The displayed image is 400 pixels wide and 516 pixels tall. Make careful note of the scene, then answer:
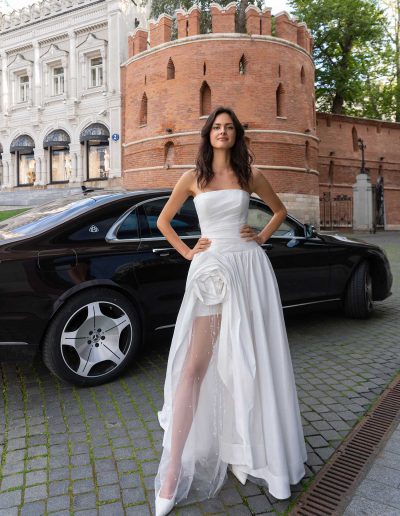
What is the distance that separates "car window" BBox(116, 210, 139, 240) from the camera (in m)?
4.15

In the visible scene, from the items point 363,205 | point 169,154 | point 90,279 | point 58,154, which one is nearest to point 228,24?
point 169,154

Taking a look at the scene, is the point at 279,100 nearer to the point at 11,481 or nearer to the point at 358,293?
the point at 358,293

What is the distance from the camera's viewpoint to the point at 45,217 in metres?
4.17

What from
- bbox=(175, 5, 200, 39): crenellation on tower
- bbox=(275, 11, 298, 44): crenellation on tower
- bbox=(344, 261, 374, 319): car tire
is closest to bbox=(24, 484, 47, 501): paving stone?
bbox=(344, 261, 374, 319): car tire

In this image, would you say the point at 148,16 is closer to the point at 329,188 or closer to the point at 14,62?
the point at 14,62

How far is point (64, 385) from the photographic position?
3.90 meters

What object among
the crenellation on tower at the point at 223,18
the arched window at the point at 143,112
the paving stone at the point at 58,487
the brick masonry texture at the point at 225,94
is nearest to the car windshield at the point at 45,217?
the paving stone at the point at 58,487

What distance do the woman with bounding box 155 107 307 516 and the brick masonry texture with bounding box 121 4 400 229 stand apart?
82.9 feet

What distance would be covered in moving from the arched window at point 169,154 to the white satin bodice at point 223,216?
87.2 feet

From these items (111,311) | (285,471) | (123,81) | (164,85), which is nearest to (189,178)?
(285,471)

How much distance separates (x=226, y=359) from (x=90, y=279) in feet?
5.91

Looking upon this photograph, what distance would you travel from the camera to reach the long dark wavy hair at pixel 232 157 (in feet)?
8.02

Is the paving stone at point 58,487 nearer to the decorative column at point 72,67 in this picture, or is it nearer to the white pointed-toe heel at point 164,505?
the white pointed-toe heel at point 164,505

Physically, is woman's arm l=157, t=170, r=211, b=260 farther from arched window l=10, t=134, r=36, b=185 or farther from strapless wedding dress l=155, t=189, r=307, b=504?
arched window l=10, t=134, r=36, b=185
